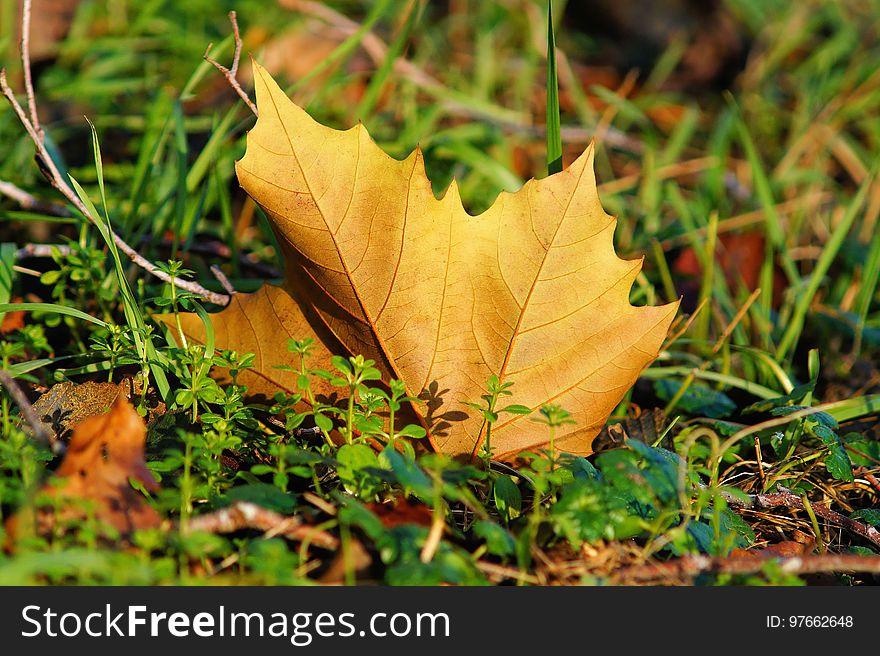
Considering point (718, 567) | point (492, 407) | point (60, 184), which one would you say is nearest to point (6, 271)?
point (60, 184)

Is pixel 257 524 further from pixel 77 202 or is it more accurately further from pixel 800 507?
pixel 800 507

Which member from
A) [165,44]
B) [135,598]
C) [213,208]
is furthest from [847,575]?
[165,44]

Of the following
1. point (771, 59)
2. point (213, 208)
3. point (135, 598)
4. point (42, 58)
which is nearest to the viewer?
point (135, 598)

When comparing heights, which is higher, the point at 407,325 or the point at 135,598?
the point at 407,325

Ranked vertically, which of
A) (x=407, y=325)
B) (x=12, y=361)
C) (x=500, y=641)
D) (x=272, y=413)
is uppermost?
(x=12, y=361)

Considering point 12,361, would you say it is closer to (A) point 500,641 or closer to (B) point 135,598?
(B) point 135,598

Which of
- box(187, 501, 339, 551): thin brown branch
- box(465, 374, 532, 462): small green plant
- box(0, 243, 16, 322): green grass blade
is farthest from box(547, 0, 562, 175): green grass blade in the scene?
box(0, 243, 16, 322): green grass blade
